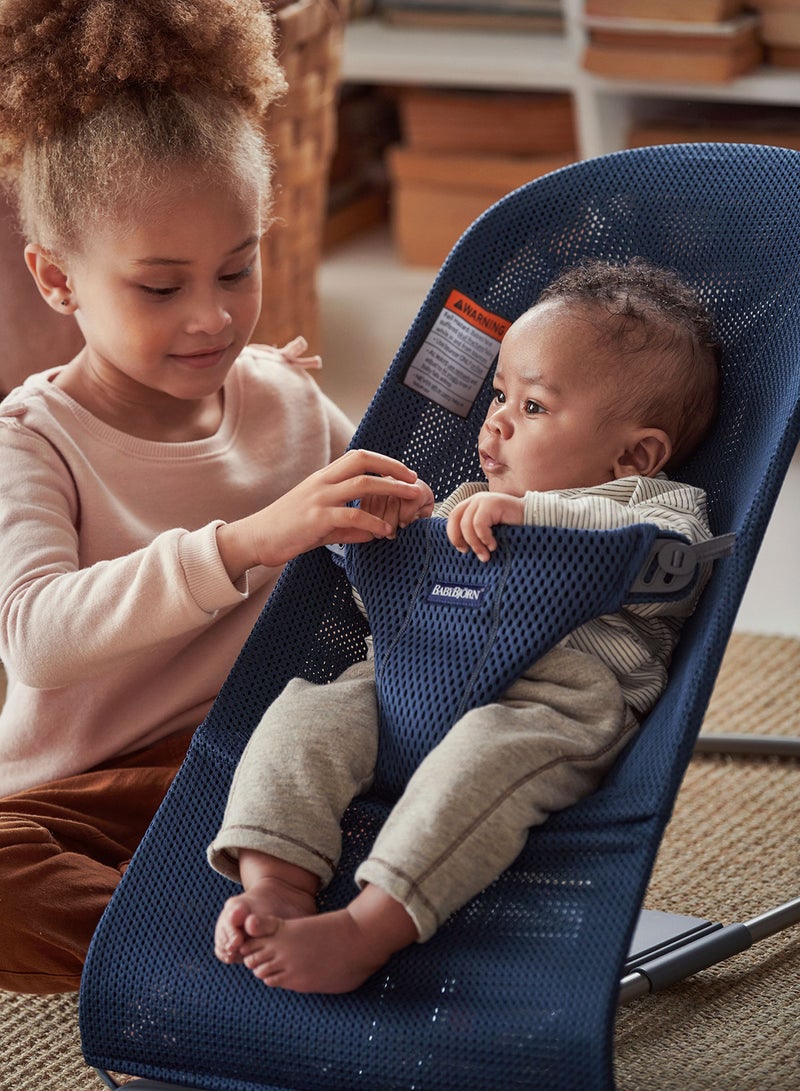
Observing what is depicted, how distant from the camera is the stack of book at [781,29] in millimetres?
2602

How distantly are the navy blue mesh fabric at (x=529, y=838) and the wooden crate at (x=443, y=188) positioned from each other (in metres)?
1.76

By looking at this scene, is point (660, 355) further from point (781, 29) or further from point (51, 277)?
point (781, 29)

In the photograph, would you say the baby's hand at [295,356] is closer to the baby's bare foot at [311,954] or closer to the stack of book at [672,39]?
the baby's bare foot at [311,954]

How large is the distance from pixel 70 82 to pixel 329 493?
1.48 feet

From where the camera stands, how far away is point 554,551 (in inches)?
42.6

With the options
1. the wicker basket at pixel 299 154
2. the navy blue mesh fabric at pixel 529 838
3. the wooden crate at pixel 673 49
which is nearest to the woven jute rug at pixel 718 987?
the navy blue mesh fabric at pixel 529 838

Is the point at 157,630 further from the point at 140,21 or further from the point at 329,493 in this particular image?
the point at 140,21

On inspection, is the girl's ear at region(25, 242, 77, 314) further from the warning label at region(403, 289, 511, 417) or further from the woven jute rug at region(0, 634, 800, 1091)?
the woven jute rug at region(0, 634, 800, 1091)

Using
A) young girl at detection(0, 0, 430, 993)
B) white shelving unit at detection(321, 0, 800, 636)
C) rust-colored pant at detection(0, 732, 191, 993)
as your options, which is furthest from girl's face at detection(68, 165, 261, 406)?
white shelving unit at detection(321, 0, 800, 636)

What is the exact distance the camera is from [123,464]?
53.6 inches

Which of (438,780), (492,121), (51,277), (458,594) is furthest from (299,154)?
(438,780)

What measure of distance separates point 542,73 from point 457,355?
1.71 m

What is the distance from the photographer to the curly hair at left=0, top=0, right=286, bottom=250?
1.27 meters

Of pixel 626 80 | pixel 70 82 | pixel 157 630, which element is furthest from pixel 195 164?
pixel 626 80
